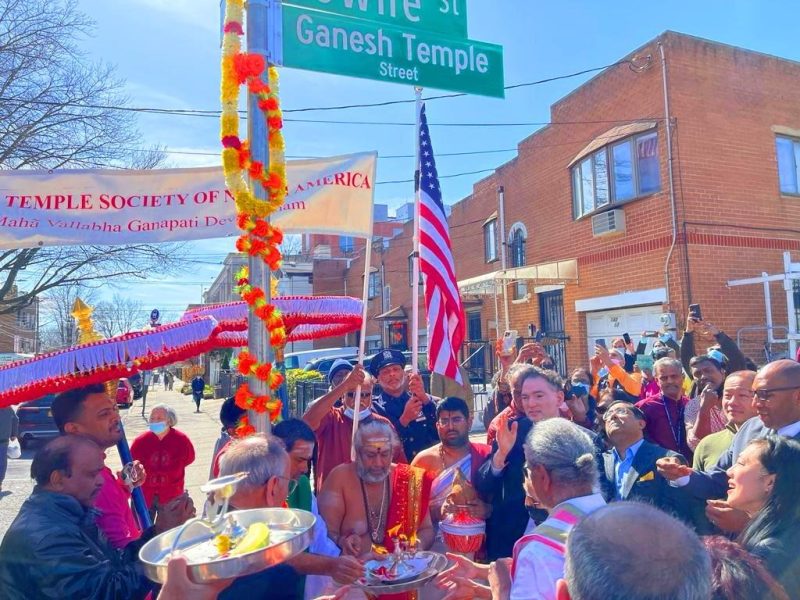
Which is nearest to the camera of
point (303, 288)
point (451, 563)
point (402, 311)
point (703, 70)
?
point (451, 563)

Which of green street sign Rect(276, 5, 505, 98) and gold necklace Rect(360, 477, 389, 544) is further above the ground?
green street sign Rect(276, 5, 505, 98)

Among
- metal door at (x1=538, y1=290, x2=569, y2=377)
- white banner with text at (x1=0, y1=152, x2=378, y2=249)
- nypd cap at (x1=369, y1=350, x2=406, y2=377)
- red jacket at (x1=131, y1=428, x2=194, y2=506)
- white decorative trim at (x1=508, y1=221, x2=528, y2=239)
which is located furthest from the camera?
white decorative trim at (x1=508, y1=221, x2=528, y2=239)

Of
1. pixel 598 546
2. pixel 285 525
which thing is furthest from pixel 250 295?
pixel 598 546

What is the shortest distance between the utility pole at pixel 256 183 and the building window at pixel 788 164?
515 inches

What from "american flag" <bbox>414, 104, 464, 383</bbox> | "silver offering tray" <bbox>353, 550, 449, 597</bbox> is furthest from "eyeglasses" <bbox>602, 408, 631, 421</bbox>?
"silver offering tray" <bbox>353, 550, 449, 597</bbox>

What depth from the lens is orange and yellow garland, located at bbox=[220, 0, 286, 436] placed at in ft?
→ 9.74

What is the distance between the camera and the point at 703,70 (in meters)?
12.2

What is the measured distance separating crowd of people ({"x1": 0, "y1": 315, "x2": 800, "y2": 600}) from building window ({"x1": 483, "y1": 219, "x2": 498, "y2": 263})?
46.0ft

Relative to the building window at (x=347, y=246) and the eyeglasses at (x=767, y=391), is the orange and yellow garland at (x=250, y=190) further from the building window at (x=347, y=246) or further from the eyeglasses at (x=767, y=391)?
the building window at (x=347, y=246)

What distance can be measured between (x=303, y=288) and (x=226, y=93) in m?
36.5

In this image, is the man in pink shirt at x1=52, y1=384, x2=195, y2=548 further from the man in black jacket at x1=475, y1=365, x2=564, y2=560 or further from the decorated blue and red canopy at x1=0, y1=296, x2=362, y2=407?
the man in black jacket at x1=475, y1=365, x2=564, y2=560

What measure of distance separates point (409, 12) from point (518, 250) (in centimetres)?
1430

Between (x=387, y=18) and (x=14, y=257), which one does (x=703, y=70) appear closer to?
(x=387, y=18)

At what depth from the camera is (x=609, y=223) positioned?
13.1m
